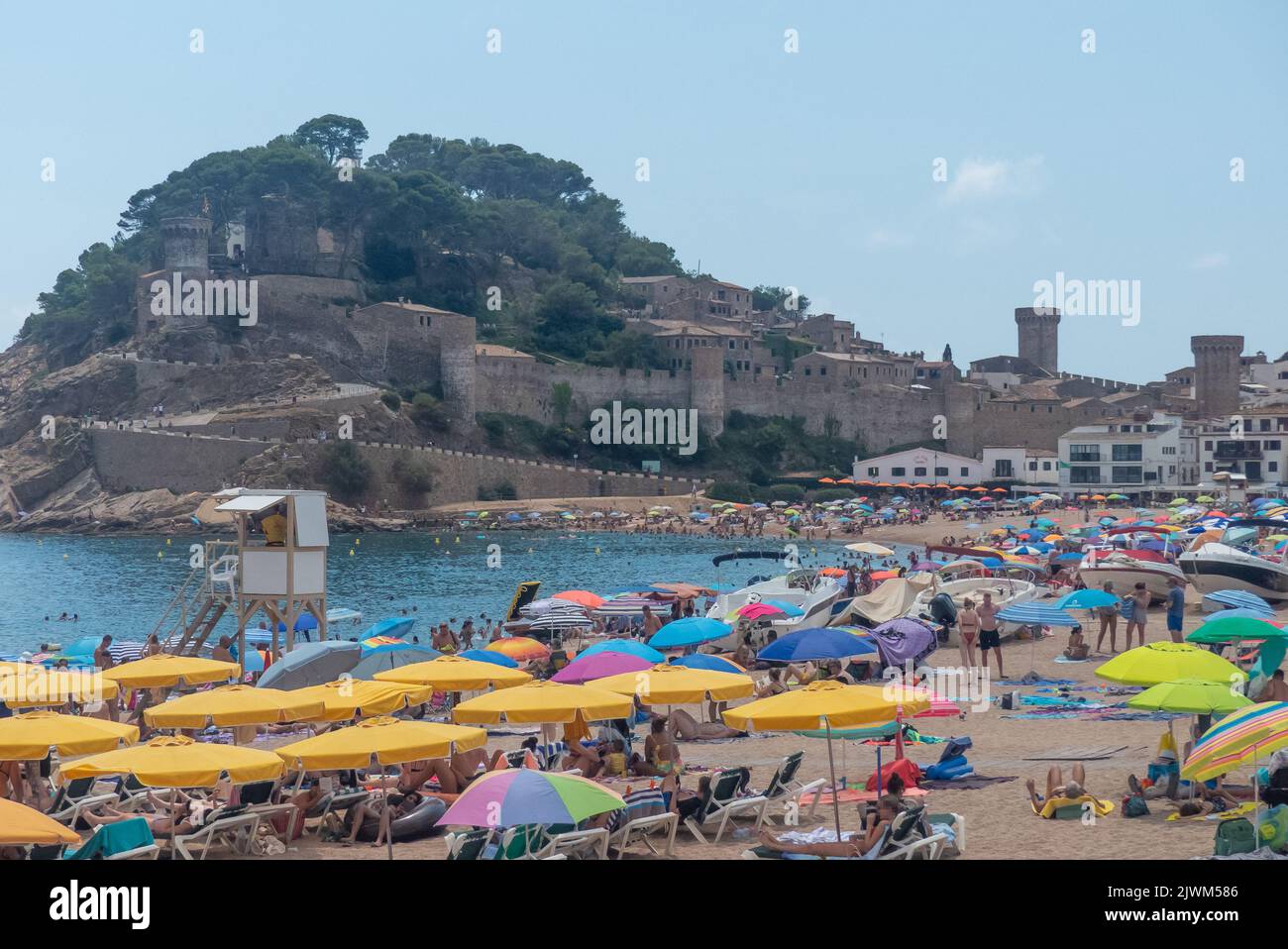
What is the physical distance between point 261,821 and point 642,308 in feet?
262

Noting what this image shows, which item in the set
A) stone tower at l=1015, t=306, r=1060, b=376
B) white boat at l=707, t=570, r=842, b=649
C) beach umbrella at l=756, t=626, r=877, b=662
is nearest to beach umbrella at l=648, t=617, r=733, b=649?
white boat at l=707, t=570, r=842, b=649

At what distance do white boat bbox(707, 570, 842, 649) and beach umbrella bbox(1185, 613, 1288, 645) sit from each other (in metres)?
6.15

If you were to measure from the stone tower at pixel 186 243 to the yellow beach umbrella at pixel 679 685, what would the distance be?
64138 mm

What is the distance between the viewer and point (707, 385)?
7544 centimetres

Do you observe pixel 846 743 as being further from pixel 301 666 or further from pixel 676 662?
pixel 301 666

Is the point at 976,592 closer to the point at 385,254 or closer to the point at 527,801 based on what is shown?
the point at 527,801

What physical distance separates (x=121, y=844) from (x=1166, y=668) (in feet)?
25.3

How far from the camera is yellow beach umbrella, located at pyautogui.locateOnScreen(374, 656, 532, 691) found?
1358 cm

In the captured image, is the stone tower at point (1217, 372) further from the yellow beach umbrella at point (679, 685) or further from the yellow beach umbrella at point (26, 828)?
the yellow beach umbrella at point (26, 828)

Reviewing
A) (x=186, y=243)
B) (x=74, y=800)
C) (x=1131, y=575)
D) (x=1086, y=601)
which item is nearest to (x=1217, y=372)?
(x=186, y=243)

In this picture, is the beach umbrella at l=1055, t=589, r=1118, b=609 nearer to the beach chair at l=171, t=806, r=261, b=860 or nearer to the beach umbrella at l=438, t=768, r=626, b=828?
the beach umbrella at l=438, t=768, r=626, b=828

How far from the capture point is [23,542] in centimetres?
5875

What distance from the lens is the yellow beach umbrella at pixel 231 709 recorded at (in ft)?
38.3

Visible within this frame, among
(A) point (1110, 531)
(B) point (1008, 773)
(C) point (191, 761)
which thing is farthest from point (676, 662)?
(A) point (1110, 531)
